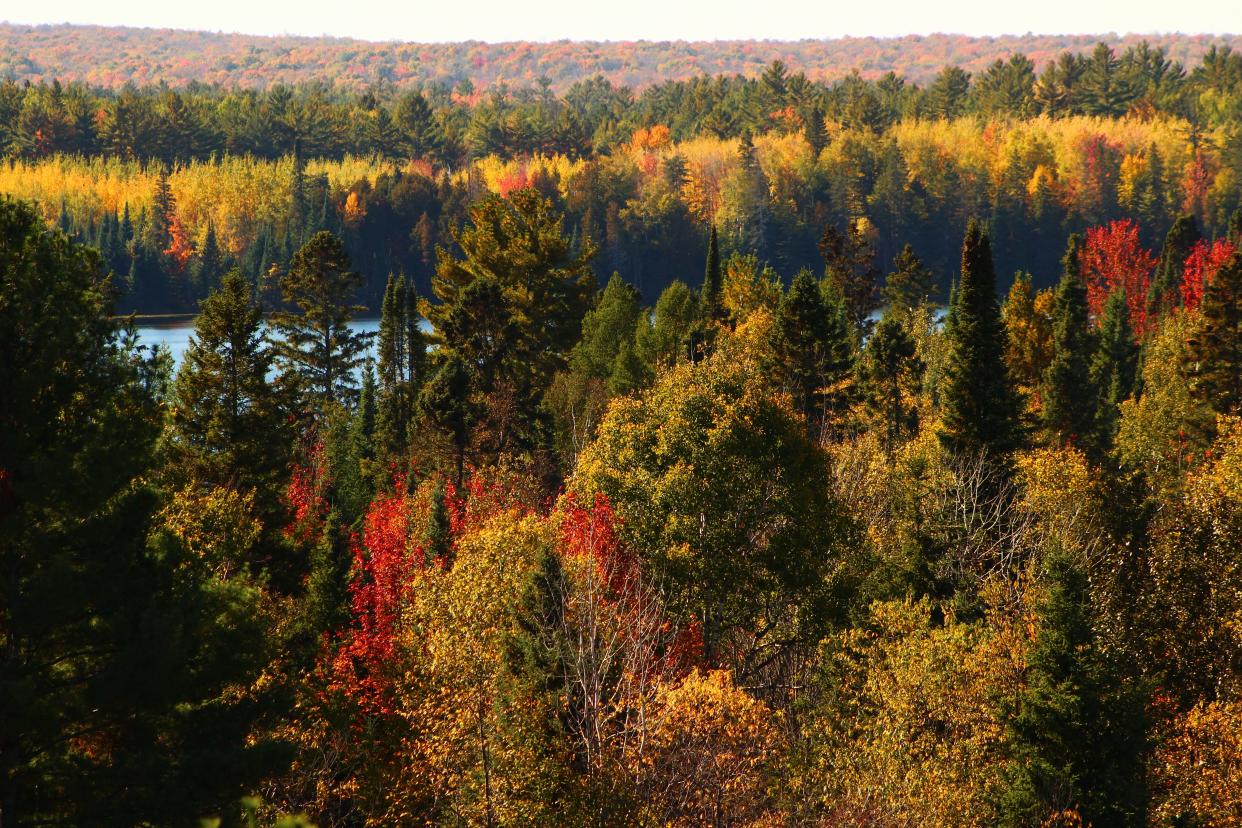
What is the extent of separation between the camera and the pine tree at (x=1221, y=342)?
64438mm

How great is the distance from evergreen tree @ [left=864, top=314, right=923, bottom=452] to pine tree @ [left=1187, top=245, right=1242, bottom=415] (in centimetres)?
1329

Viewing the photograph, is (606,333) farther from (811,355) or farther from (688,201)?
Answer: (688,201)

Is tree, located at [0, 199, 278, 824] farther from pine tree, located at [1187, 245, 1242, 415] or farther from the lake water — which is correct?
the lake water

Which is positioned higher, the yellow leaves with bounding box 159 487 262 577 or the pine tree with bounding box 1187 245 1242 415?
the pine tree with bounding box 1187 245 1242 415

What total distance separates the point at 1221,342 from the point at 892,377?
50.6ft

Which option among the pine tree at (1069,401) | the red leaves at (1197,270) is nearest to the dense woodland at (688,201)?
the red leaves at (1197,270)

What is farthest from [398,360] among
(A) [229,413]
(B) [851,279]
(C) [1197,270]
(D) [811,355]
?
(C) [1197,270]

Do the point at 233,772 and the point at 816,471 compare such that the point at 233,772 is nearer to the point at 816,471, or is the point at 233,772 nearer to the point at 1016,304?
the point at 816,471

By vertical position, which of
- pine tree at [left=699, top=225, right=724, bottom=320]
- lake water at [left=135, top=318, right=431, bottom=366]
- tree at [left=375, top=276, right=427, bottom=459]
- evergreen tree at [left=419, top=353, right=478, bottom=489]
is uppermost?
pine tree at [left=699, top=225, right=724, bottom=320]

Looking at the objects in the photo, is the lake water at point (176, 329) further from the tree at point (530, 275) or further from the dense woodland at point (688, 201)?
the tree at point (530, 275)

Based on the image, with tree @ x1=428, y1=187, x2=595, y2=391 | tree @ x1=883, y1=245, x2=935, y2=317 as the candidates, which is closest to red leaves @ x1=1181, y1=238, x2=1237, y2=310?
tree @ x1=883, y1=245, x2=935, y2=317

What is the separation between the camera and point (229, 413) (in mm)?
45688

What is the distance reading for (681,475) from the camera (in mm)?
Answer: 37344

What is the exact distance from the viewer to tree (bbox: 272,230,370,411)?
272ft
